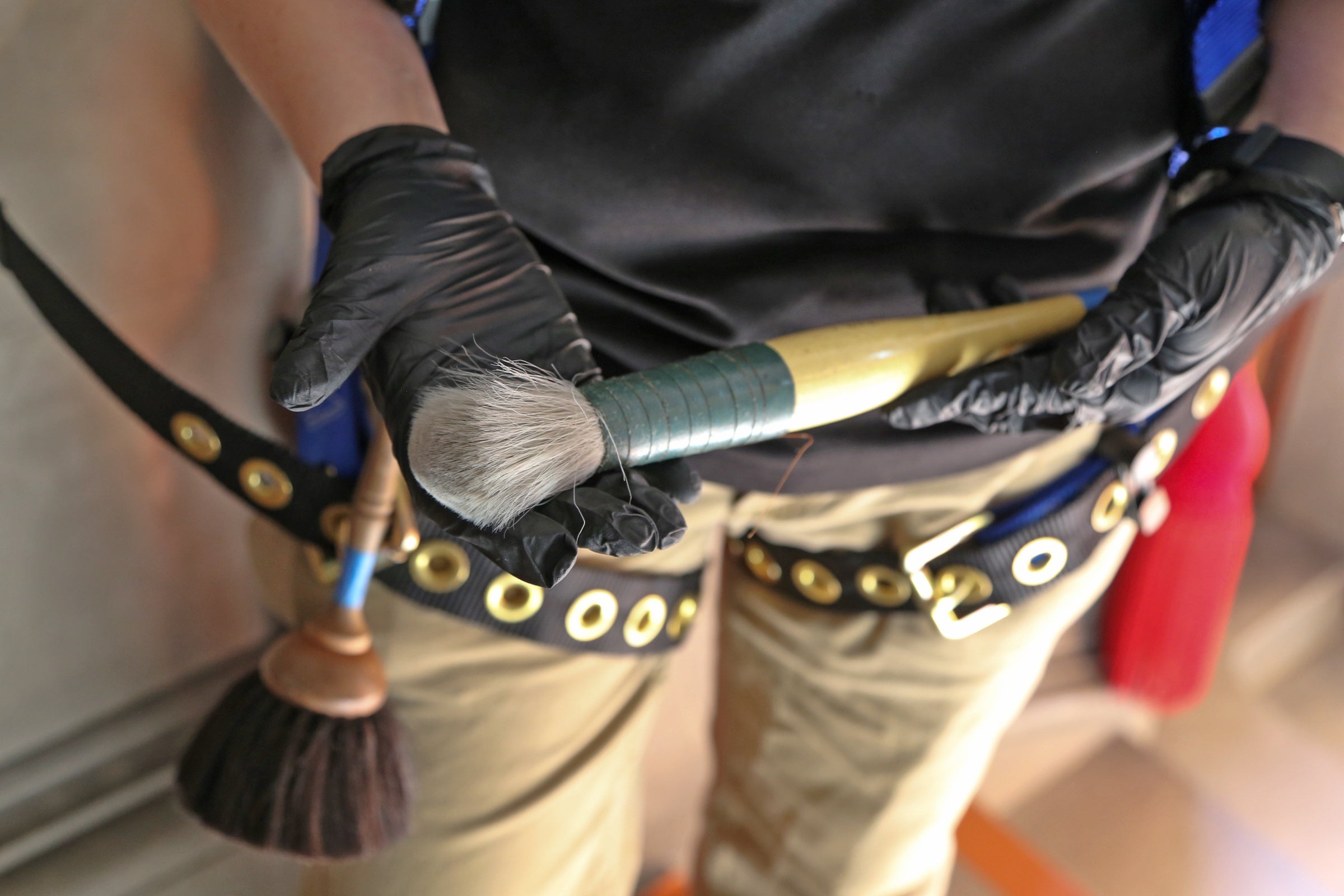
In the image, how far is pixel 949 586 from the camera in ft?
1.90

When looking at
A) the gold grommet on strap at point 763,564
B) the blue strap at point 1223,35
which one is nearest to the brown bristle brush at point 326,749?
the gold grommet on strap at point 763,564

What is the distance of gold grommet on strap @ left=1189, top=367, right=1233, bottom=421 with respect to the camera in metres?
0.61

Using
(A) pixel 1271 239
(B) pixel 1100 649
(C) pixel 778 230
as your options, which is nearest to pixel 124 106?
(C) pixel 778 230

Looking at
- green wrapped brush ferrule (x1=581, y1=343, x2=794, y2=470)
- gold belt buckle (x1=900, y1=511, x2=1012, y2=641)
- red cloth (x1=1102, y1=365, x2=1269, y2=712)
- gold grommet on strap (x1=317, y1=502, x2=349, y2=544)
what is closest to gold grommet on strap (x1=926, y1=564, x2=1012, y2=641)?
gold belt buckle (x1=900, y1=511, x2=1012, y2=641)

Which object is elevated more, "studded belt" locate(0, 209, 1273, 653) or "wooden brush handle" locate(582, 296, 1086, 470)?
"wooden brush handle" locate(582, 296, 1086, 470)

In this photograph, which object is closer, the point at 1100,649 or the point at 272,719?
the point at 272,719

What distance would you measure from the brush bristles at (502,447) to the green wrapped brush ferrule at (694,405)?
1cm

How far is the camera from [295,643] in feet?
1.74

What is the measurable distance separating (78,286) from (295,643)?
0.27 meters

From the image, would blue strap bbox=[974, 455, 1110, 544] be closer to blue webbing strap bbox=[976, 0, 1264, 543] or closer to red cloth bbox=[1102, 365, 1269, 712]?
blue webbing strap bbox=[976, 0, 1264, 543]

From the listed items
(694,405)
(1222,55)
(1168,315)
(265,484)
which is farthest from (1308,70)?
(265,484)

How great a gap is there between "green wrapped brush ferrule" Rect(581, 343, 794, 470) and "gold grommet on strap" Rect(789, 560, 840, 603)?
218 mm

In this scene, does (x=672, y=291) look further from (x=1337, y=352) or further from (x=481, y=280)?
(x=1337, y=352)

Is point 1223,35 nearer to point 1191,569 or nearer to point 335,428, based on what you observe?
point 335,428
